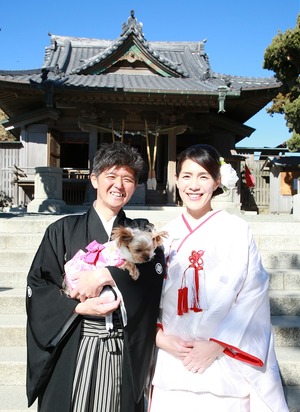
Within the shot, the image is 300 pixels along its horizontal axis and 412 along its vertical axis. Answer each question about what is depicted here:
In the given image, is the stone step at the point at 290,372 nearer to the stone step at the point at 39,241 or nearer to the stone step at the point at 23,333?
the stone step at the point at 23,333

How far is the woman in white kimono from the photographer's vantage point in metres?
1.72

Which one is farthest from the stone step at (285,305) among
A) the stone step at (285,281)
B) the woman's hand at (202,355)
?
the woman's hand at (202,355)

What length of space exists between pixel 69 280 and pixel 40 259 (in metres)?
0.25

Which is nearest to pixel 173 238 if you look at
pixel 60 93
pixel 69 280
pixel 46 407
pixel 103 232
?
pixel 103 232

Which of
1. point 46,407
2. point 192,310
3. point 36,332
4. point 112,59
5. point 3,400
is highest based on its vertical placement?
point 112,59

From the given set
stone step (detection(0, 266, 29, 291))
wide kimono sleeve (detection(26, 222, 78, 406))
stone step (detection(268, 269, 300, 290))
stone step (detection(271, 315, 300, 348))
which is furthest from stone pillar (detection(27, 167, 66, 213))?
wide kimono sleeve (detection(26, 222, 78, 406))

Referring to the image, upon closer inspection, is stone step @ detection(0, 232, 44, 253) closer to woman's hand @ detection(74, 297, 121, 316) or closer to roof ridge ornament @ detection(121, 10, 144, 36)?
woman's hand @ detection(74, 297, 121, 316)

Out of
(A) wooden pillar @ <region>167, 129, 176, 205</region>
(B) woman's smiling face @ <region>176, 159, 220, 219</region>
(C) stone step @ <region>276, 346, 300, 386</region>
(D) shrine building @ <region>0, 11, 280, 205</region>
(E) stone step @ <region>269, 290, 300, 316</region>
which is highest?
(D) shrine building @ <region>0, 11, 280, 205</region>

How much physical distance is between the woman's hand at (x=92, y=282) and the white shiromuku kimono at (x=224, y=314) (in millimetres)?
367

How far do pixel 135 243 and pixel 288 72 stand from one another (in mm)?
14216

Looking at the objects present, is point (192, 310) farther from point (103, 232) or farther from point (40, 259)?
point (40, 259)

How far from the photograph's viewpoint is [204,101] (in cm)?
979

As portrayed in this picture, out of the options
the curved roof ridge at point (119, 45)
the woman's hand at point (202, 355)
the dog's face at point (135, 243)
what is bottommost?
the woman's hand at point (202, 355)

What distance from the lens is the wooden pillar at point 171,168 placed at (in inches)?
431
